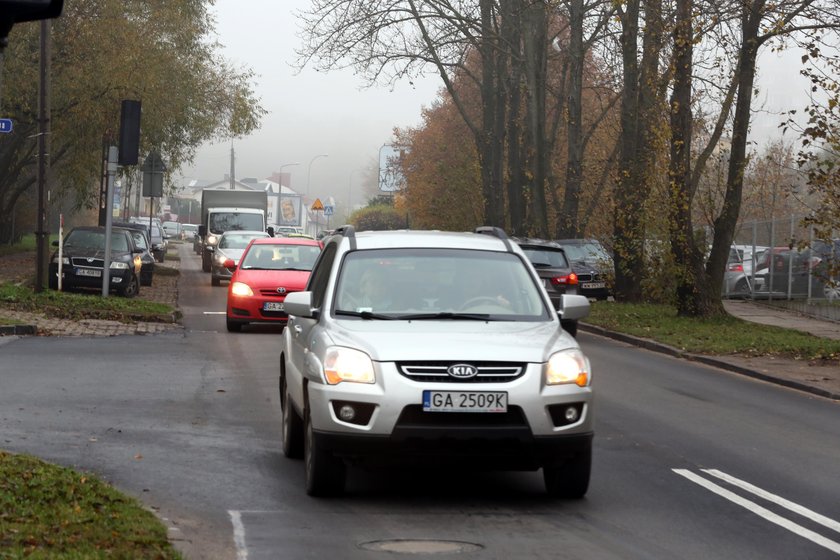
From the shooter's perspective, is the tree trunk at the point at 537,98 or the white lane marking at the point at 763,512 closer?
the white lane marking at the point at 763,512

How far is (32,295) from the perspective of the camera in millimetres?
26250

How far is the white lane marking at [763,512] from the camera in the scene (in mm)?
7472

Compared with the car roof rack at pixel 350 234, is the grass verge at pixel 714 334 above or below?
below

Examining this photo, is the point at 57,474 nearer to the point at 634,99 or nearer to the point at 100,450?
the point at 100,450

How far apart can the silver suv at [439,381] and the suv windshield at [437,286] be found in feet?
0.03

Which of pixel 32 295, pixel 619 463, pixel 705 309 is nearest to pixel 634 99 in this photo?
pixel 705 309

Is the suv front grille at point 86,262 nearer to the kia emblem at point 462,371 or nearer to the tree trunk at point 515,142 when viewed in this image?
the tree trunk at point 515,142

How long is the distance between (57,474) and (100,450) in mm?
1685

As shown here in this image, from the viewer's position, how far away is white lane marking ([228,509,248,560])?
Result: 6836 millimetres

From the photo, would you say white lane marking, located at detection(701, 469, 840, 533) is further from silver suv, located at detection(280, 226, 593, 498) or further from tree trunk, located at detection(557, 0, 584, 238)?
tree trunk, located at detection(557, 0, 584, 238)

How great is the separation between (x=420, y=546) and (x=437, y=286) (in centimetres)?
249

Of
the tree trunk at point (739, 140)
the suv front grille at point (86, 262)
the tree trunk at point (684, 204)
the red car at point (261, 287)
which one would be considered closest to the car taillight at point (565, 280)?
the tree trunk at point (684, 204)

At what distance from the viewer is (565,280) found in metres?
25.8

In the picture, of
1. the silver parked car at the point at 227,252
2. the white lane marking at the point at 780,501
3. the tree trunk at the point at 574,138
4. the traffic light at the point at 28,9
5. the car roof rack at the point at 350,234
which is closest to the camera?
the traffic light at the point at 28,9
